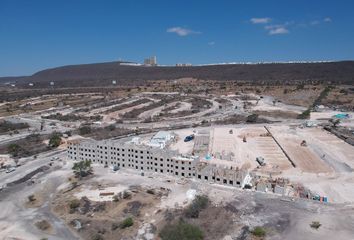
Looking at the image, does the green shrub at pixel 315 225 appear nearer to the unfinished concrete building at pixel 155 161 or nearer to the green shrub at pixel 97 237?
the unfinished concrete building at pixel 155 161

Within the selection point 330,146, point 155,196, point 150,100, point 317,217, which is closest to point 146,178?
point 155,196

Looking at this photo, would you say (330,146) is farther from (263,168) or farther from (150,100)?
(150,100)

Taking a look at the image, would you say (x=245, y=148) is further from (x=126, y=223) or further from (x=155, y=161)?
(x=126, y=223)

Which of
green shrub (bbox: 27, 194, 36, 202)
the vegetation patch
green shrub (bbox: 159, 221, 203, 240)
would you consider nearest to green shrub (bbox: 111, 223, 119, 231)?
green shrub (bbox: 159, 221, 203, 240)

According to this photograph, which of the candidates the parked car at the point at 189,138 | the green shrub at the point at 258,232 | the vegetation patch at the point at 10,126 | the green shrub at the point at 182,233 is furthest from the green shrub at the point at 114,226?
the vegetation patch at the point at 10,126

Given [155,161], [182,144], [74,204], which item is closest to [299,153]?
[182,144]

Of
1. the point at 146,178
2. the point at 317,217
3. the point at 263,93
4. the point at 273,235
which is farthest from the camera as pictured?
the point at 263,93

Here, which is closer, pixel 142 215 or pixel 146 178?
pixel 142 215

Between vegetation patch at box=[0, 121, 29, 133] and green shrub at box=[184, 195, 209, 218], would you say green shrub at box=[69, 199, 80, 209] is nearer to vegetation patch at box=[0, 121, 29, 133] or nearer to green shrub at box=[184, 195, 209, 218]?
green shrub at box=[184, 195, 209, 218]
